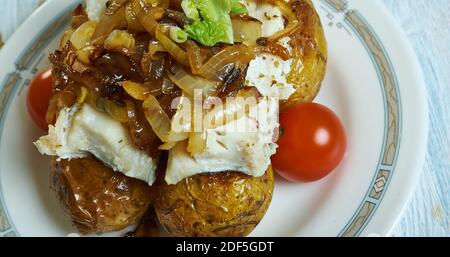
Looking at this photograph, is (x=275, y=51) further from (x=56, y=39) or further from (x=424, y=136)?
(x=56, y=39)

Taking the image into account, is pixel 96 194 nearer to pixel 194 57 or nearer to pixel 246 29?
pixel 194 57

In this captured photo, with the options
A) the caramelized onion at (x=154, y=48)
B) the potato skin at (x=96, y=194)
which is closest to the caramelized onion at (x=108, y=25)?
the caramelized onion at (x=154, y=48)

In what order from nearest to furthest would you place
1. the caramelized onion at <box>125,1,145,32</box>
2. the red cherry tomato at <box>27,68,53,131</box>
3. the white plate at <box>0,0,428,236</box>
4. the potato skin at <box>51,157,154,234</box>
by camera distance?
the caramelized onion at <box>125,1,145,32</box>, the potato skin at <box>51,157,154,234</box>, the white plate at <box>0,0,428,236</box>, the red cherry tomato at <box>27,68,53,131</box>

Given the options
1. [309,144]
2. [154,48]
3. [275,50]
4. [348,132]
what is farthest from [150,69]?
[348,132]

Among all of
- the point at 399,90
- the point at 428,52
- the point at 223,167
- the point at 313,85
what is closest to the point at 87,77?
the point at 223,167

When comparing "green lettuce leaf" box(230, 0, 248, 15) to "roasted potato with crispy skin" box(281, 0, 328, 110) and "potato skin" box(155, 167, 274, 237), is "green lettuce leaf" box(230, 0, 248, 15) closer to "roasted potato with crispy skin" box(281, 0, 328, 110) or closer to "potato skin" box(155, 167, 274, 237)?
"roasted potato with crispy skin" box(281, 0, 328, 110)

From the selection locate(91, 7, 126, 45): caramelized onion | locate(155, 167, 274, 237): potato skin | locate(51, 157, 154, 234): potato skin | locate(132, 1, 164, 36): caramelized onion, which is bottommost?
locate(51, 157, 154, 234): potato skin

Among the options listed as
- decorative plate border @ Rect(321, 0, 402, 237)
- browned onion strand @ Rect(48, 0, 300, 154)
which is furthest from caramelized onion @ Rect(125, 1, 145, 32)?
decorative plate border @ Rect(321, 0, 402, 237)
